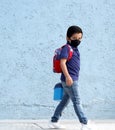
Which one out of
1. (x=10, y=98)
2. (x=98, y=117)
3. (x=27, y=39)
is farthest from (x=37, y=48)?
(x=98, y=117)

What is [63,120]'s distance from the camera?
701cm

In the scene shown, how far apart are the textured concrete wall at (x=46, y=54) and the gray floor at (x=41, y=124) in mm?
176

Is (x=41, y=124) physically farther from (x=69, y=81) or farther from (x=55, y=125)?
(x=69, y=81)

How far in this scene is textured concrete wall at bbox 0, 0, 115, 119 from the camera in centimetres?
692

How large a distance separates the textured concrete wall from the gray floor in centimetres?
18

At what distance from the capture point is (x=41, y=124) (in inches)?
263

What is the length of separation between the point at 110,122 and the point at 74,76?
1.25 meters

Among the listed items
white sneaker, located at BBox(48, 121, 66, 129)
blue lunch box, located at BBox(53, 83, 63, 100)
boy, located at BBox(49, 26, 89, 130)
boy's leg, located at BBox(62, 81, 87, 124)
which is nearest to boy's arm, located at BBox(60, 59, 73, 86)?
boy, located at BBox(49, 26, 89, 130)

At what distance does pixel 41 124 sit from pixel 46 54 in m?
1.06

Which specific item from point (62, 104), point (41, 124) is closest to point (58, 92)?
point (62, 104)

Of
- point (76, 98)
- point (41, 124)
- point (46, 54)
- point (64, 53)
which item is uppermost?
point (64, 53)

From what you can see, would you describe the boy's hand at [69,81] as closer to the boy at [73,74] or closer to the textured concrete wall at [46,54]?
the boy at [73,74]

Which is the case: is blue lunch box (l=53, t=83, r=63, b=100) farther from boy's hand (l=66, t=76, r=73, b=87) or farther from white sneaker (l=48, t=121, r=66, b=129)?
white sneaker (l=48, t=121, r=66, b=129)

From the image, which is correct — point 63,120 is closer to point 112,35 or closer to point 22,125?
point 22,125
